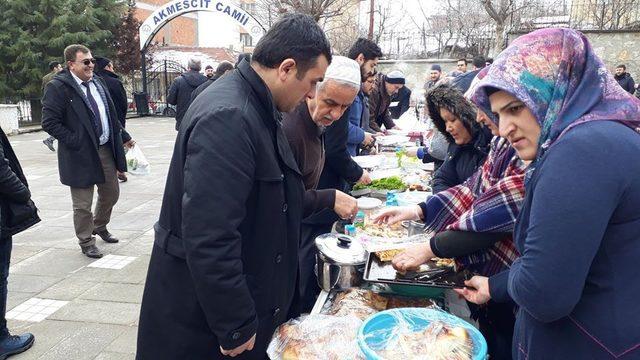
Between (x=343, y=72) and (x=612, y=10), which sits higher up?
(x=612, y=10)

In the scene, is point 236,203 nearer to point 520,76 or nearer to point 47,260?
point 520,76

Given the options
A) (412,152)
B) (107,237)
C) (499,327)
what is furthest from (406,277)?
(107,237)

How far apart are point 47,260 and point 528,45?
4413mm

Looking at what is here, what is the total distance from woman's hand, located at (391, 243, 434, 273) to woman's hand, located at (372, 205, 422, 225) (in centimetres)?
40

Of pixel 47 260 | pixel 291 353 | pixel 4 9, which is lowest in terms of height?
pixel 47 260

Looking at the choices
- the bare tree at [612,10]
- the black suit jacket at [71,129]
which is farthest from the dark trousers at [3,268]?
the bare tree at [612,10]

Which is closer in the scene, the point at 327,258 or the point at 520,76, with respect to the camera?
the point at 520,76

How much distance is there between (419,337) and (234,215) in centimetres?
71

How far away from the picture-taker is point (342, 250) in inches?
78.4

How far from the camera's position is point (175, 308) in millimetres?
1582

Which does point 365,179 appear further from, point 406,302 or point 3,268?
point 3,268

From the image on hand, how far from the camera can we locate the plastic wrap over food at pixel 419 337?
1390mm

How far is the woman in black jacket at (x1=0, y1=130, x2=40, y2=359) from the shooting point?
261 centimetres

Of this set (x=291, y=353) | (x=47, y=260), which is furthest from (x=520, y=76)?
(x=47, y=260)
